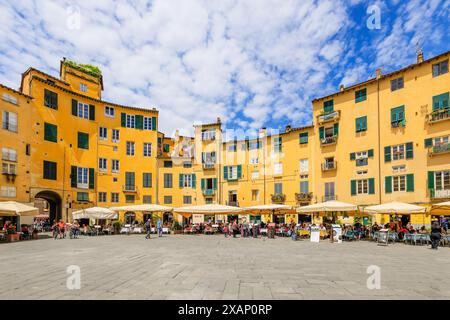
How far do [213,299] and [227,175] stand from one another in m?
34.1

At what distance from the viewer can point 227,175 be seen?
1608 inches

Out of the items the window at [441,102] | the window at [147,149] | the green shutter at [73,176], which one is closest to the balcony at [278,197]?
the window at [147,149]

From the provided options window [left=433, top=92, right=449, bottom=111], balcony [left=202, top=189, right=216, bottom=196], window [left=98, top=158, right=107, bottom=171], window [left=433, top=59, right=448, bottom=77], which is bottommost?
balcony [left=202, top=189, right=216, bottom=196]

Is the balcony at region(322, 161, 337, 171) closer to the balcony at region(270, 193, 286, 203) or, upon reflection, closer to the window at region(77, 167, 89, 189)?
the balcony at region(270, 193, 286, 203)

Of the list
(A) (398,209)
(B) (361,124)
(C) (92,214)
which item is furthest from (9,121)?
(B) (361,124)

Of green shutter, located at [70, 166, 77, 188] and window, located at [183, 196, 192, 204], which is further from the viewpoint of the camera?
window, located at [183, 196, 192, 204]

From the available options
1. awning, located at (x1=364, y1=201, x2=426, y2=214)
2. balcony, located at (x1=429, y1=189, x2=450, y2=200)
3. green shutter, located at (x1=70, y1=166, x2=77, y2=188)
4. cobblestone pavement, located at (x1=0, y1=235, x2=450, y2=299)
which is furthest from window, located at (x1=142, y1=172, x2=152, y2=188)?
balcony, located at (x1=429, y1=189, x2=450, y2=200)

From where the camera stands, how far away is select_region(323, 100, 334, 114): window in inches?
1364

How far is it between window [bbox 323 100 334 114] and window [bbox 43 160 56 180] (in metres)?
27.7

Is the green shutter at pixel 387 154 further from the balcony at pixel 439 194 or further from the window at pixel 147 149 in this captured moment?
the window at pixel 147 149

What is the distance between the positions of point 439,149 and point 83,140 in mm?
33077

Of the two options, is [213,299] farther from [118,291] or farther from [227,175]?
[227,175]

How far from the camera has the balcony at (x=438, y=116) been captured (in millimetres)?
25641
